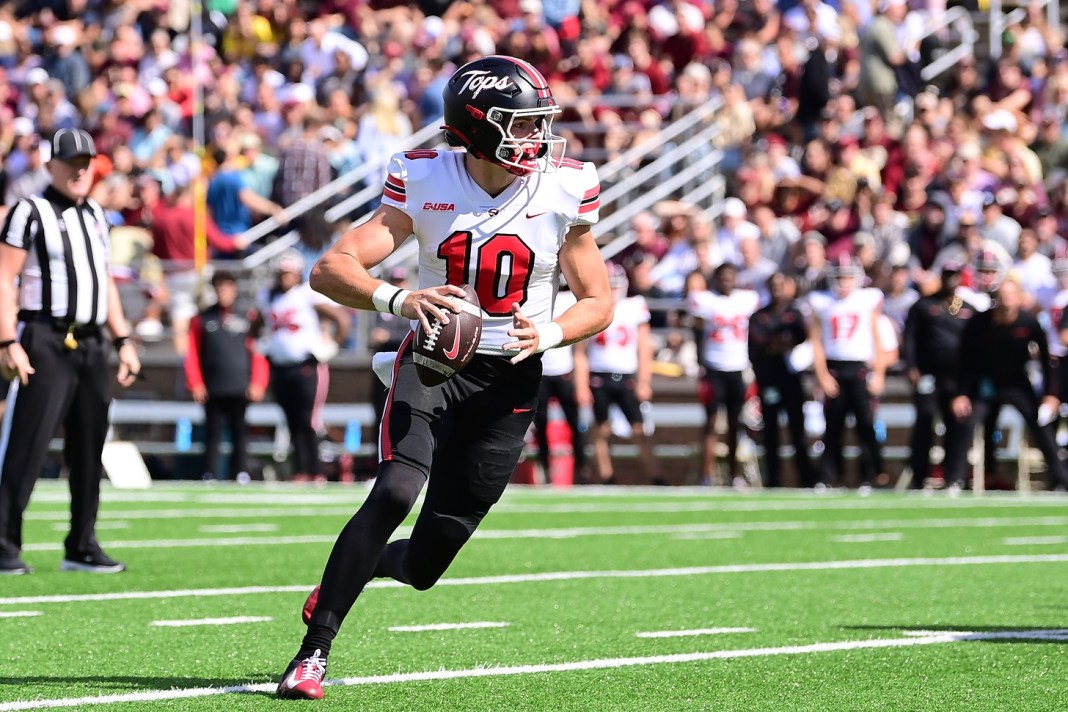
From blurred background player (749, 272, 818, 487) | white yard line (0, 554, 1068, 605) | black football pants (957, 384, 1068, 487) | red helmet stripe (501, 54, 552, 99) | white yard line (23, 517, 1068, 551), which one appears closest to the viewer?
red helmet stripe (501, 54, 552, 99)

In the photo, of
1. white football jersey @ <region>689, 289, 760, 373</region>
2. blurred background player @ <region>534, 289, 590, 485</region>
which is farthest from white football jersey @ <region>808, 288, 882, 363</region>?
blurred background player @ <region>534, 289, 590, 485</region>

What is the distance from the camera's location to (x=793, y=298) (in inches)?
646

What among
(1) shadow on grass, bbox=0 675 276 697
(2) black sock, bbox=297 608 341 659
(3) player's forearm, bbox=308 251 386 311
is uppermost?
(3) player's forearm, bbox=308 251 386 311

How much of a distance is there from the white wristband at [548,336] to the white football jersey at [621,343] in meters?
11.3

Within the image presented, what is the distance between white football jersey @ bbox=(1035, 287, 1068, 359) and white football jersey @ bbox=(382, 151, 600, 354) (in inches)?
436

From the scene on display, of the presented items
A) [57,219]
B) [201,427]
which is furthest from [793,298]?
[57,219]

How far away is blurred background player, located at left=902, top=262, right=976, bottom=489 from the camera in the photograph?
1591 centimetres

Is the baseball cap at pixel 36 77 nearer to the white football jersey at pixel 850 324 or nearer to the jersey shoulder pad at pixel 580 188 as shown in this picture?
the white football jersey at pixel 850 324

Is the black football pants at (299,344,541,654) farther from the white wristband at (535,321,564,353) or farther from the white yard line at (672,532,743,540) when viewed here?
Answer: the white yard line at (672,532,743,540)

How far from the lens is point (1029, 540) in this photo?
35.6ft

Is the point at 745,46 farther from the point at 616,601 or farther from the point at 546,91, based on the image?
the point at 546,91

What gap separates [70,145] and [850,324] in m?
8.93

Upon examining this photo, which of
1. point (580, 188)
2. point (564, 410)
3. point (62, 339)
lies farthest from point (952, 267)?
point (580, 188)

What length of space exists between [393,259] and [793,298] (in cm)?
405
